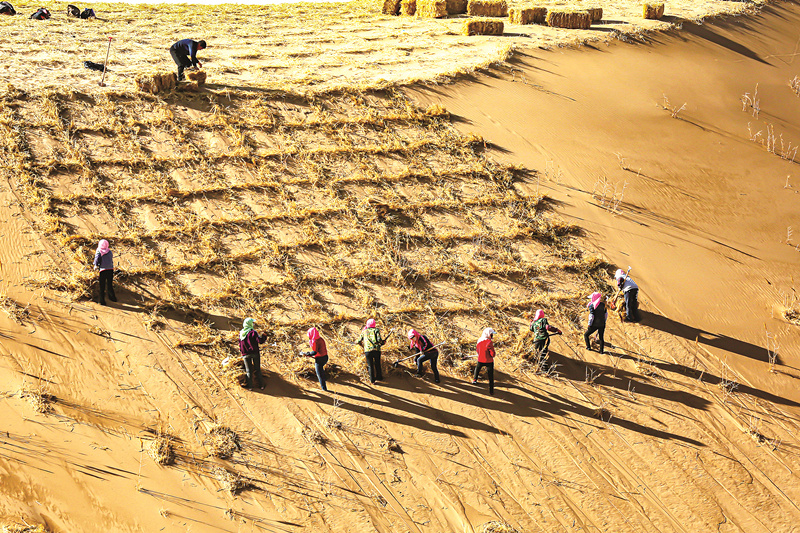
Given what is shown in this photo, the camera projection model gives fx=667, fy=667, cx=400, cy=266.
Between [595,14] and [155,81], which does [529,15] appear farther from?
[155,81]

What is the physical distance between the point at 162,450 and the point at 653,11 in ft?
79.3

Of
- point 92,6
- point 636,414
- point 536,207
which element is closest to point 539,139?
point 536,207

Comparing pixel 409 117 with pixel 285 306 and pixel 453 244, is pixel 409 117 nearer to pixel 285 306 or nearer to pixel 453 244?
pixel 453 244

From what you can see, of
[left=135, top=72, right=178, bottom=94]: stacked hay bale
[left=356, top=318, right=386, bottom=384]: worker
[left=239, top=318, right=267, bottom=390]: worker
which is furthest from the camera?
[left=135, top=72, right=178, bottom=94]: stacked hay bale

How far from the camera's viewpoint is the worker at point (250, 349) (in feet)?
35.2

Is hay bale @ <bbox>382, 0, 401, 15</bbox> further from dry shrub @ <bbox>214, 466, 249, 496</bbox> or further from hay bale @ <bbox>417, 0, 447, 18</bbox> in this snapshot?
dry shrub @ <bbox>214, 466, 249, 496</bbox>

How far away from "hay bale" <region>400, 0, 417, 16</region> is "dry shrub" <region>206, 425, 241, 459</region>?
20.3 meters

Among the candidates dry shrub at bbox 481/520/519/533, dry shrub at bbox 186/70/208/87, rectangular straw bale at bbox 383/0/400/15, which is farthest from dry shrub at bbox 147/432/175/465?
rectangular straw bale at bbox 383/0/400/15

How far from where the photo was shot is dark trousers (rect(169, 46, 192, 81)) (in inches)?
681

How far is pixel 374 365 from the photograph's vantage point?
37.9 ft

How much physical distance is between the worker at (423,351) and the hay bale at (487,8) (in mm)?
18133

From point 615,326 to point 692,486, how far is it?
3.65 m

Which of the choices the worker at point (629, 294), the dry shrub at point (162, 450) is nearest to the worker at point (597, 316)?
the worker at point (629, 294)

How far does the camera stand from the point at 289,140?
54.4 ft
